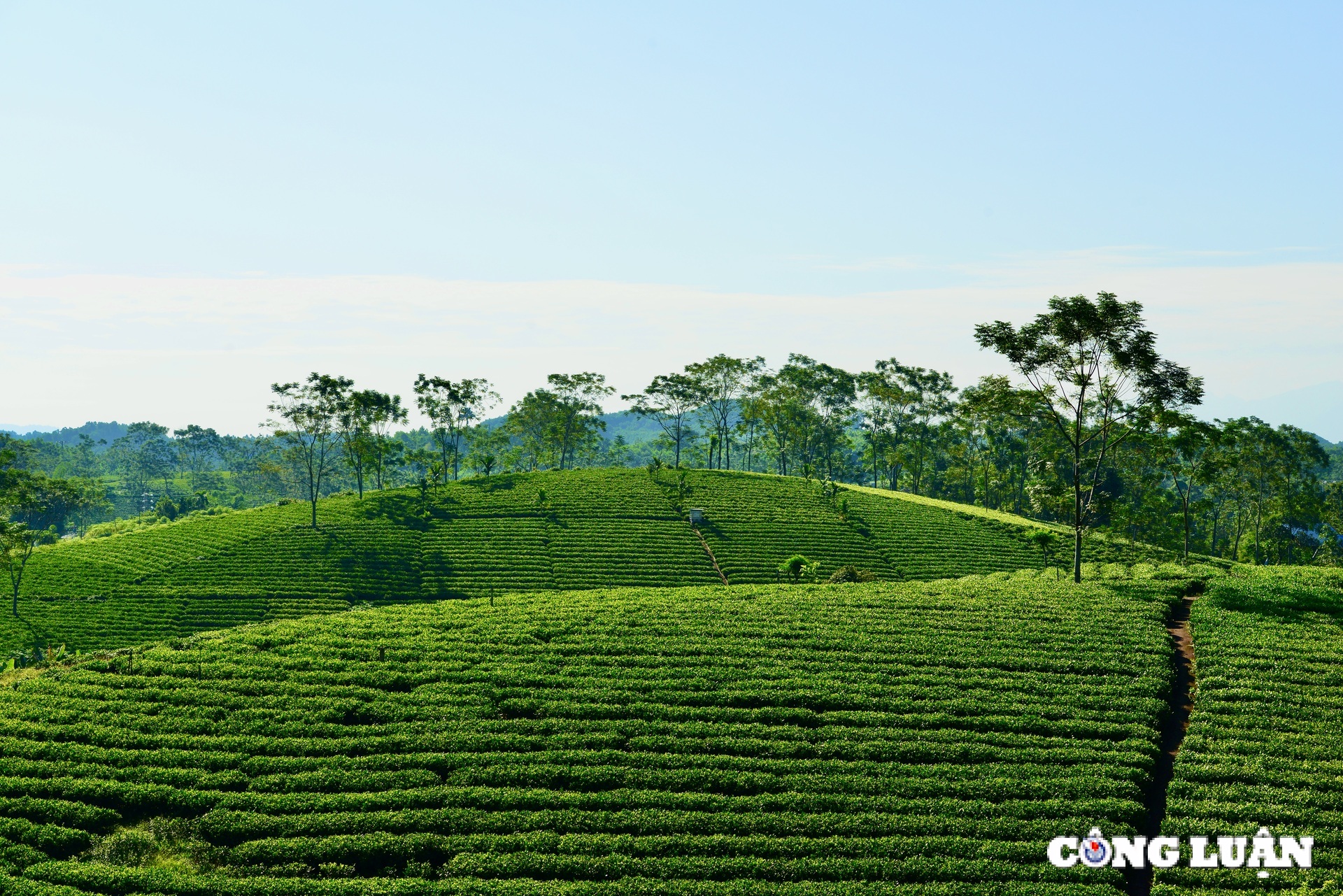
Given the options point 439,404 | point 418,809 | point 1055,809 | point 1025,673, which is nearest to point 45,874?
point 418,809

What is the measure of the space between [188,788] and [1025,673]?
86.4 ft

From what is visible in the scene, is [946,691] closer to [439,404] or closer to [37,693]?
[37,693]

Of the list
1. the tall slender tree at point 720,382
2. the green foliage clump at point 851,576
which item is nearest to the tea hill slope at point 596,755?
Result: the green foliage clump at point 851,576

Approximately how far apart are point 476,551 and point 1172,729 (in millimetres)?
49516

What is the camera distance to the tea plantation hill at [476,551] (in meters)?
53.8

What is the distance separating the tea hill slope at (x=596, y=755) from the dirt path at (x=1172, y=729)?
1.44 ft

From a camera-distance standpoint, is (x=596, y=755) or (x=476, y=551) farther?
(x=476, y=551)

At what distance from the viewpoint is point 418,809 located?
69.6 feet

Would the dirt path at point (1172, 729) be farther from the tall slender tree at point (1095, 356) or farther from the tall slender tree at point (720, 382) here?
the tall slender tree at point (720, 382)

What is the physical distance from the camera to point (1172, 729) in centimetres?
2469

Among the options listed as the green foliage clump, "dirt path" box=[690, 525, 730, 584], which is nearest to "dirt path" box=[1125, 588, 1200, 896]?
the green foliage clump

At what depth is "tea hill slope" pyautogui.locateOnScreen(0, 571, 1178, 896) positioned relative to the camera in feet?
63.2

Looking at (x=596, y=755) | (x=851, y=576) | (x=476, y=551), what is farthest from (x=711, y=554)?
(x=596, y=755)

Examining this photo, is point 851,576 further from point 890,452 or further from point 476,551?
point 890,452
